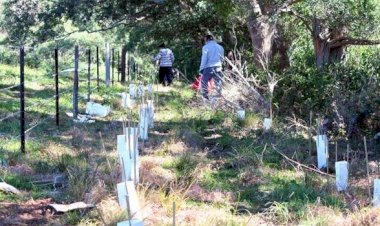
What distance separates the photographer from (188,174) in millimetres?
6141

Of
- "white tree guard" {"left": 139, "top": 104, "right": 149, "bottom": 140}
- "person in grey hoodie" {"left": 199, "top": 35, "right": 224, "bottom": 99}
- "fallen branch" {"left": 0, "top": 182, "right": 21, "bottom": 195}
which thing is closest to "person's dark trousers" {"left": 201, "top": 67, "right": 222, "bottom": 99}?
"person in grey hoodie" {"left": 199, "top": 35, "right": 224, "bottom": 99}

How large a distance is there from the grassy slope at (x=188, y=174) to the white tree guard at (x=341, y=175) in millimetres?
108

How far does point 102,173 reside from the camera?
18.5 feet

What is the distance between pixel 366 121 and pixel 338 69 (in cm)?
217

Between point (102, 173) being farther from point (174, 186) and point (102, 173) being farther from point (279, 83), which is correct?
point (279, 83)

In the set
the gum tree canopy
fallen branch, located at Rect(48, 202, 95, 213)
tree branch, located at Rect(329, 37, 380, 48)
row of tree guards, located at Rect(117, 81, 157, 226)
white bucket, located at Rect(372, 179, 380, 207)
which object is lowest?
fallen branch, located at Rect(48, 202, 95, 213)

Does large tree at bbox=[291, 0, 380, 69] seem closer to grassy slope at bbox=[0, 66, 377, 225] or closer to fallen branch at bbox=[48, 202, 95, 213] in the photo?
grassy slope at bbox=[0, 66, 377, 225]

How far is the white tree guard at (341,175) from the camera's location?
18.9 feet

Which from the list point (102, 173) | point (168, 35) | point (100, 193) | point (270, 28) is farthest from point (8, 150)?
point (168, 35)

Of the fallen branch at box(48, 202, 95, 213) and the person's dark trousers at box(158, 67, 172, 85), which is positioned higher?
the person's dark trousers at box(158, 67, 172, 85)

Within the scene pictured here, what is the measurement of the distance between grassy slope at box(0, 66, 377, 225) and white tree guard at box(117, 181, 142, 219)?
8 cm

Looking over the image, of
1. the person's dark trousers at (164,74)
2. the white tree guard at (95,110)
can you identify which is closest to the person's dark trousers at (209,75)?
the white tree guard at (95,110)

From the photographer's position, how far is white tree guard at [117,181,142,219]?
171 inches

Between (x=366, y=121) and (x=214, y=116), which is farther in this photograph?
(x=214, y=116)
